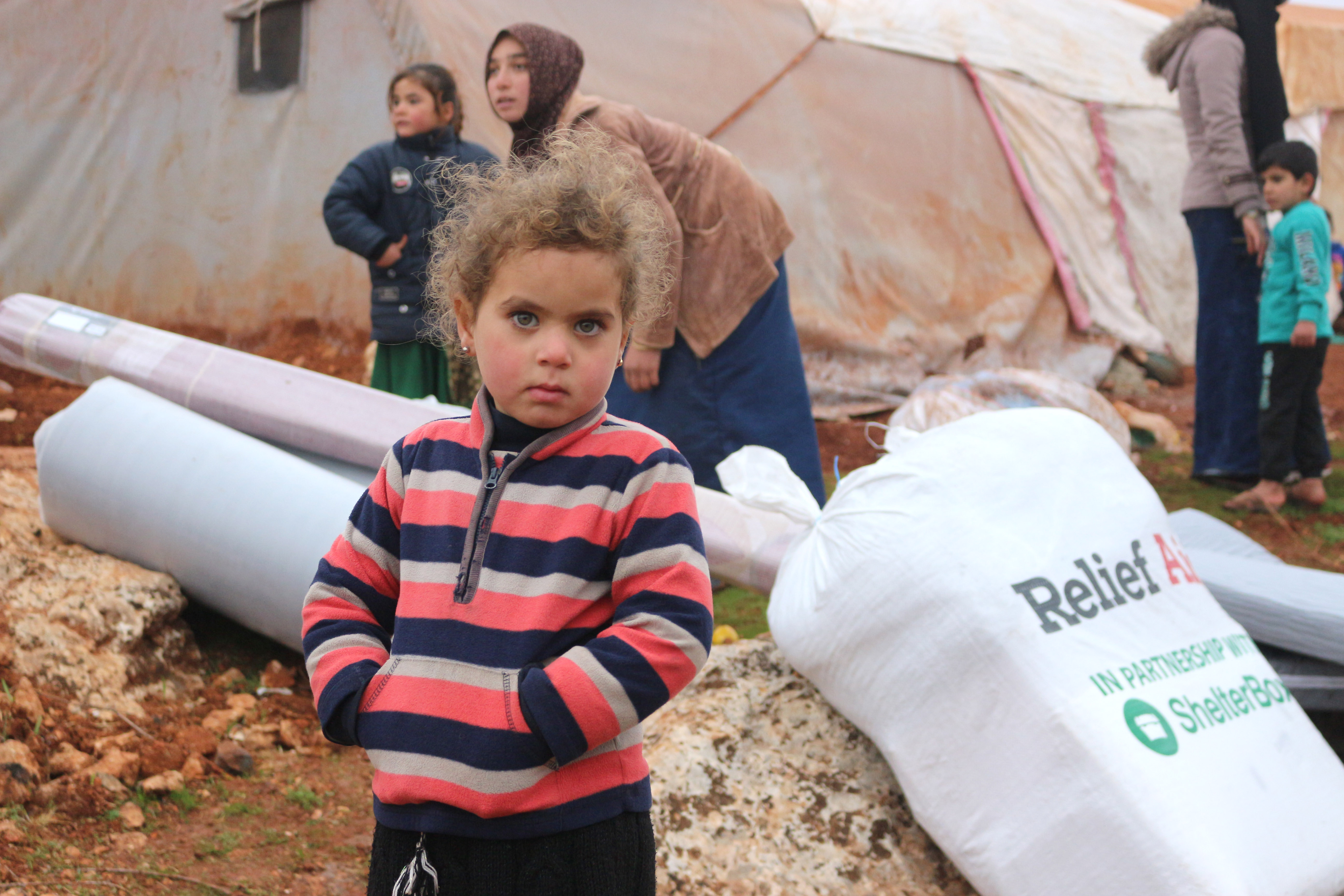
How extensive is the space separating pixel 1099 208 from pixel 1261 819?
250 inches

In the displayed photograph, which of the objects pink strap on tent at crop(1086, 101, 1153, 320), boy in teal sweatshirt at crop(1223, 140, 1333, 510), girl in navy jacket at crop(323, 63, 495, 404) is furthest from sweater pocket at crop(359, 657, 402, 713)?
pink strap on tent at crop(1086, 101, 1153, 320)

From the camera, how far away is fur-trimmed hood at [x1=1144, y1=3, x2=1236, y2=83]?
3.92 m

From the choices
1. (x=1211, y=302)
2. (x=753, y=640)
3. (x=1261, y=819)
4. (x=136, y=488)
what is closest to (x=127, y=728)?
(x=136, y=488)

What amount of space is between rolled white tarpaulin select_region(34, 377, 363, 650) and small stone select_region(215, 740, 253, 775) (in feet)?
0.90

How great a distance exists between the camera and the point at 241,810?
175cm

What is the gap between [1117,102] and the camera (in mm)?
7188

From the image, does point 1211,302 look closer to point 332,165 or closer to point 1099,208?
point 1099,208

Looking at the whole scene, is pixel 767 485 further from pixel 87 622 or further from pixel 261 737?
pixel 87 622

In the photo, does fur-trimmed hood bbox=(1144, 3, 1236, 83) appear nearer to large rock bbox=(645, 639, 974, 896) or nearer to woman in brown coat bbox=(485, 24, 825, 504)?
woman in brown coat bbox=(485, 24, 825, 504)

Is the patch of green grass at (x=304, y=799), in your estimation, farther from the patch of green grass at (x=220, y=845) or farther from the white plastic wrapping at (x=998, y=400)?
the white plastic wrapping at (x=998, y=400)

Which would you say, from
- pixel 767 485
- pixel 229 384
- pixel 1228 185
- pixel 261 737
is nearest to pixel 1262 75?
pixel 1228 185

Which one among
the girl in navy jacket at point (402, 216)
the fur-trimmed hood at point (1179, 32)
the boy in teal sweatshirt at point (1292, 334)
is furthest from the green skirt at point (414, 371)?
Result: the fur-trimmed hood at point (1179, 32)

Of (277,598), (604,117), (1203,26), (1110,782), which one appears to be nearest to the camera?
(1110,782)

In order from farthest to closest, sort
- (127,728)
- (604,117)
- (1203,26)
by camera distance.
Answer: (1203,26) → (604,117) → (127,728)
